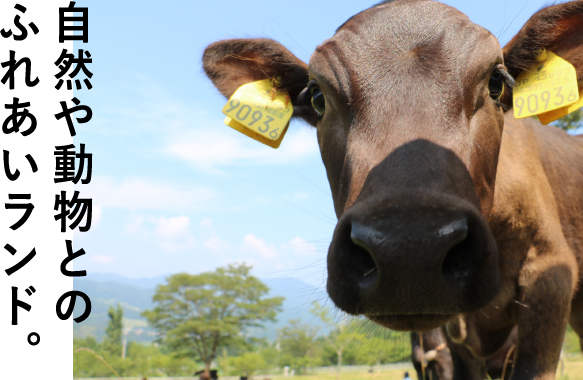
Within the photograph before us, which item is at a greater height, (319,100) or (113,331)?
(319,100)

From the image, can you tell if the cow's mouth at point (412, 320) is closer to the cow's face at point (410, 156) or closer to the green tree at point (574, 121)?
the cow's face at point (410, 156)

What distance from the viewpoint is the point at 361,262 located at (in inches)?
81.0

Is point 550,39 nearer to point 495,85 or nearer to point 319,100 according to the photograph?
point 495,85

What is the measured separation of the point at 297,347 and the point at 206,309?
32078 millimetres

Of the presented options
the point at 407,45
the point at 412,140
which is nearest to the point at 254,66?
the point at 407,45

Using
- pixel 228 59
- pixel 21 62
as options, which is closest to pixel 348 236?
pixel 228 59

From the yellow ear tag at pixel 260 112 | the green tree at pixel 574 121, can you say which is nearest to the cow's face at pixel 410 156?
the yellow ear tag at pixel 260 112

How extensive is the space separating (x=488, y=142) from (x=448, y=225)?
52.2 inches

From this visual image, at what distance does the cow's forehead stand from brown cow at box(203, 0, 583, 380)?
0.01m

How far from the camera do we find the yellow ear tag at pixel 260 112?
147 inches

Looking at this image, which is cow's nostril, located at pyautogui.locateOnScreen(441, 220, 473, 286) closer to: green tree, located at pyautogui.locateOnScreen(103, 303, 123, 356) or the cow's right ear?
A: the cow's right ear

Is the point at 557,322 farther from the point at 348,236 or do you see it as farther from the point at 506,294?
the point at 348,236

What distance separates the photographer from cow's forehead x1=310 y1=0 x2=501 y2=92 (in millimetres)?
2746

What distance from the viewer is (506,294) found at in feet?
12.8
